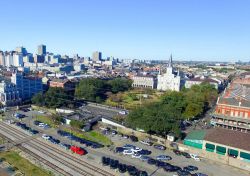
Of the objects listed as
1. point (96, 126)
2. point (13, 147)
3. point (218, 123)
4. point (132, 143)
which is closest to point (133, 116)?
point (132, 143)

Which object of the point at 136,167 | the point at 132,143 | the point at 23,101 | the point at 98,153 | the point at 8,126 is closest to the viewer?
the point at 136,167

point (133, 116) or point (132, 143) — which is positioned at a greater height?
point (133, 116)

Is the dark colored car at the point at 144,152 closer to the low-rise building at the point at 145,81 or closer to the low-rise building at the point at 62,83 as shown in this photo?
the low-rise building at the point at 62,83

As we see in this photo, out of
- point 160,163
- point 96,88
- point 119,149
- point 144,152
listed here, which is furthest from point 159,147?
point 96,88

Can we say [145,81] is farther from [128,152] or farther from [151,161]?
[151,161]

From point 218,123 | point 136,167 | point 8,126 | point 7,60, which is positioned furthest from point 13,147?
point 7,60

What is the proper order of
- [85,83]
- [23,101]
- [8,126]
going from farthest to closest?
[85,83], [23,101], [8,126]

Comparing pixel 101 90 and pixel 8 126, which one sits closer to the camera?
pixel 8 126

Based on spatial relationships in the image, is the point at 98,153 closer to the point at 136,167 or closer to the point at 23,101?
the point at 136,167
